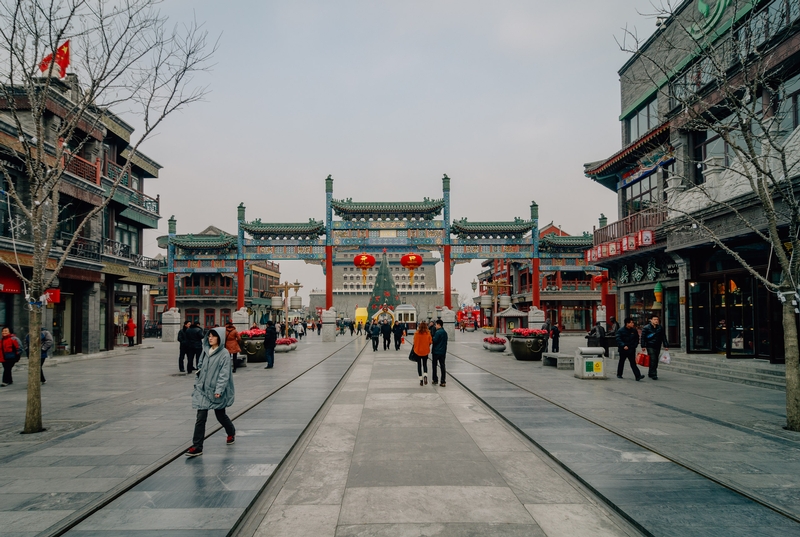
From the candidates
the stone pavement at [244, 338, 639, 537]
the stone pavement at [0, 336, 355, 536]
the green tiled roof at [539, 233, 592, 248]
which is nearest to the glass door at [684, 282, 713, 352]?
the stone pavement at [244, 338, 639, 537]

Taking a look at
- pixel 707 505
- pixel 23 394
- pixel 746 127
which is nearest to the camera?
pixel 707 505

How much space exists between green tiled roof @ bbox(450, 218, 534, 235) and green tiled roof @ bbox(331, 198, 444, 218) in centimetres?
194

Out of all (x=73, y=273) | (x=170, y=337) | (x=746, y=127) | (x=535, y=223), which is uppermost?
(x=535, y=223)

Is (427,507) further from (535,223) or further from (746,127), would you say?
(535,223)

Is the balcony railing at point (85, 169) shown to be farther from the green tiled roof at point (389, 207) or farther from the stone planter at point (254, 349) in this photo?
the green tiled roof at point (389, 207)

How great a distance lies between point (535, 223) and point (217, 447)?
1379 inches

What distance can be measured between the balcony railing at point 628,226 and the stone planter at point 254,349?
14629 mm

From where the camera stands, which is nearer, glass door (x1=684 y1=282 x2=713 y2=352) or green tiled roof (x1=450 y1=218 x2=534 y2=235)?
glass door (x1=684 y1=282 x2=713 y2=352)

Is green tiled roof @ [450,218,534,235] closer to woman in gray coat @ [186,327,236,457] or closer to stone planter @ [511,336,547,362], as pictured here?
stone planter @ [511,336,547,362]

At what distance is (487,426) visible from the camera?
28.2 ft

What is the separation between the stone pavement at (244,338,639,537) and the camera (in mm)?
4570

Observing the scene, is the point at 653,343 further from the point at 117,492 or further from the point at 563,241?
the point at 563,241

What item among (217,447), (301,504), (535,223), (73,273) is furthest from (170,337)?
(301,504)

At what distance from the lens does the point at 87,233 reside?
80.1 ft
